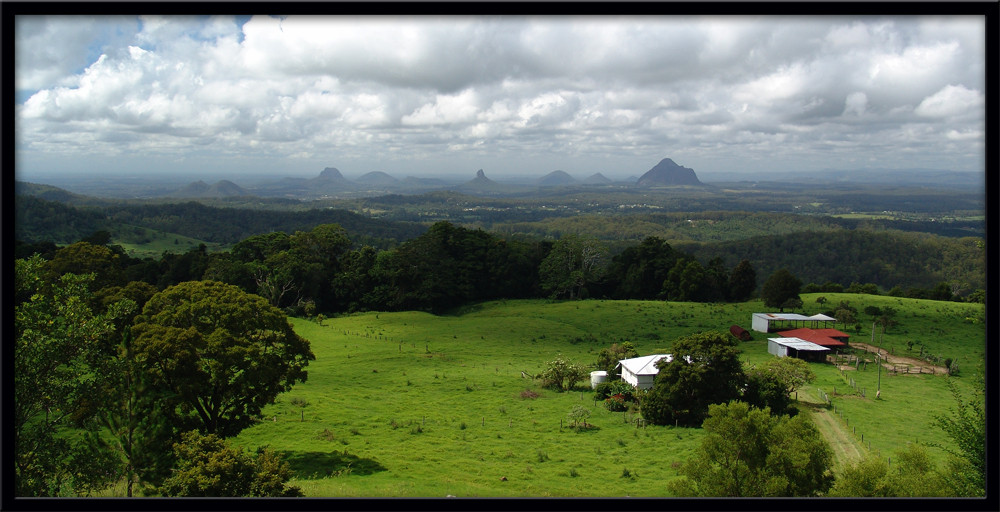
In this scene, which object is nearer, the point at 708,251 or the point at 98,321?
the point at 98,321

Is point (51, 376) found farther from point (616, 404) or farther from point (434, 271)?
point (434, 271)

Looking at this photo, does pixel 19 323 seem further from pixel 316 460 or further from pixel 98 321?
pixel 316 460

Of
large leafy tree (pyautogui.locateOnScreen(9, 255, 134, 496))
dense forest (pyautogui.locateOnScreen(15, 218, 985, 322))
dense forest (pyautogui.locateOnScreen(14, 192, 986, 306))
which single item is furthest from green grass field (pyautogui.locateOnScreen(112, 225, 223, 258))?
large leafy tree (pyautogui.locateOnScreen(9, 255, 134, 496))

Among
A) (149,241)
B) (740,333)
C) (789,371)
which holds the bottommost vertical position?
(740,333)

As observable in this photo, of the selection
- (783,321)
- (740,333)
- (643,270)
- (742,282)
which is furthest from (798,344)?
(643,270)

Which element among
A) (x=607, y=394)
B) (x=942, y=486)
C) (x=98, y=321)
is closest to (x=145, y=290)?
(x=98, y=321)

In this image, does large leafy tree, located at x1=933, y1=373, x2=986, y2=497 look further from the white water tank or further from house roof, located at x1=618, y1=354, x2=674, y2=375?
the white water tank
